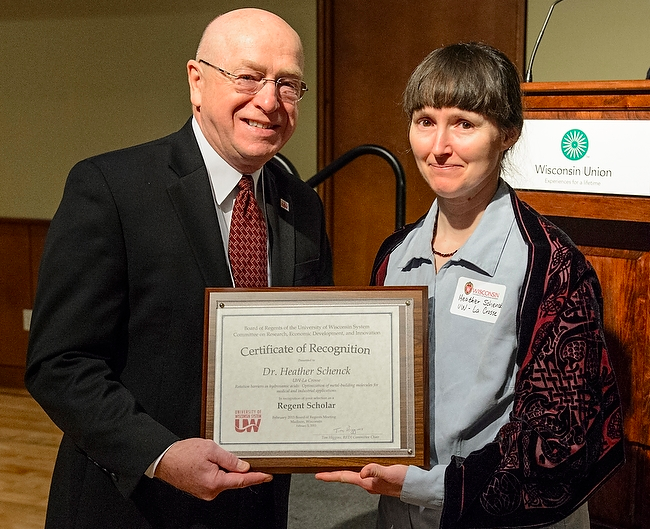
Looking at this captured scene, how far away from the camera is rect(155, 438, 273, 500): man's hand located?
149cm

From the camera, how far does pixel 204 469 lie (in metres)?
1.49

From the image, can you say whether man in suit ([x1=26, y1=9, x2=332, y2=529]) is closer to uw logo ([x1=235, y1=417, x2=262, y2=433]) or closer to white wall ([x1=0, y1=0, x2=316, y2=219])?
uw logo ([x1=235, y1=417, x2=262, y2=433])

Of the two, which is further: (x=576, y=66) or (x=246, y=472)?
(x=576, y=66)

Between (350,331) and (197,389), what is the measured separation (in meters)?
0.35

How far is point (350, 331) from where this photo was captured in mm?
1556

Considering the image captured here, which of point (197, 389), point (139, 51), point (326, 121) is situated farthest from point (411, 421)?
point (139, 51)

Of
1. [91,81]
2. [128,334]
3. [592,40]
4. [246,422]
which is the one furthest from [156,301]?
[91,81]

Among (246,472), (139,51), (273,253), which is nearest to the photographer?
(246,472)

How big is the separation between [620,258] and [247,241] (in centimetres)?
110

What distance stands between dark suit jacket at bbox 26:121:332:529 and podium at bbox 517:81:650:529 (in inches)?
41.9

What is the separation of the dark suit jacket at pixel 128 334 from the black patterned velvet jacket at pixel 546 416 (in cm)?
47

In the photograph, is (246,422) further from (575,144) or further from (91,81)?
(91,81)

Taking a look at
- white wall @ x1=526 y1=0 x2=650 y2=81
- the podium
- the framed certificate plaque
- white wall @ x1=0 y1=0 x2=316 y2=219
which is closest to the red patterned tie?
the framed certificate plaque

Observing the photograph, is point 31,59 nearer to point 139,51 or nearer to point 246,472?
point 139,51
